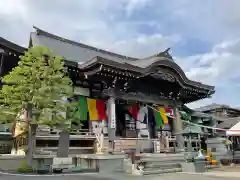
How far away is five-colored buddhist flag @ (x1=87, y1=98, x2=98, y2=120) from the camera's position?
18.3 meters

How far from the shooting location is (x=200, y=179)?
1160 cm

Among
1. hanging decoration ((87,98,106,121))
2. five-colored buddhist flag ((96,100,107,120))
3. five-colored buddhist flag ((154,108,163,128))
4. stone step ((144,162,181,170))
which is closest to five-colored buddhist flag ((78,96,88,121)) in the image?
hanging decoration ((87,98,106,121))

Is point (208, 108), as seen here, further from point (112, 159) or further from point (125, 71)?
point (112, 159)

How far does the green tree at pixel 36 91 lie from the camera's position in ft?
37.5

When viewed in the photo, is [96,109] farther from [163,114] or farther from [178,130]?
[178,130]

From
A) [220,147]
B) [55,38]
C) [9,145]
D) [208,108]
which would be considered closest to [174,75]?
[220,147]

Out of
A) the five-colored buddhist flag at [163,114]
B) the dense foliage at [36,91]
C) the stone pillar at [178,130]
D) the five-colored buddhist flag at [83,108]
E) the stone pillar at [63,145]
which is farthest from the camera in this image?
the five-colored buddhist flag at [163,114]

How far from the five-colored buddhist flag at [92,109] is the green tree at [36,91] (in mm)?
5785

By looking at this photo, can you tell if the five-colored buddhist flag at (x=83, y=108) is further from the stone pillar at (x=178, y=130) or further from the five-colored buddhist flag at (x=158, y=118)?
the stone pillar at (x=178, y=130)

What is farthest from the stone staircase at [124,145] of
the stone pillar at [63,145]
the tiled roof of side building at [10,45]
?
the tiled roof of side building at [10,45]

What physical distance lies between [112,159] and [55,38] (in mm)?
14698

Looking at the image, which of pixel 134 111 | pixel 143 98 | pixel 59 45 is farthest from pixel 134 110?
pixel 59 45

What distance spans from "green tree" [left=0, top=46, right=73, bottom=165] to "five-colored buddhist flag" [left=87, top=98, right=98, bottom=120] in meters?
5.78

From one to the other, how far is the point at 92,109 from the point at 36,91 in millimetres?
7251
